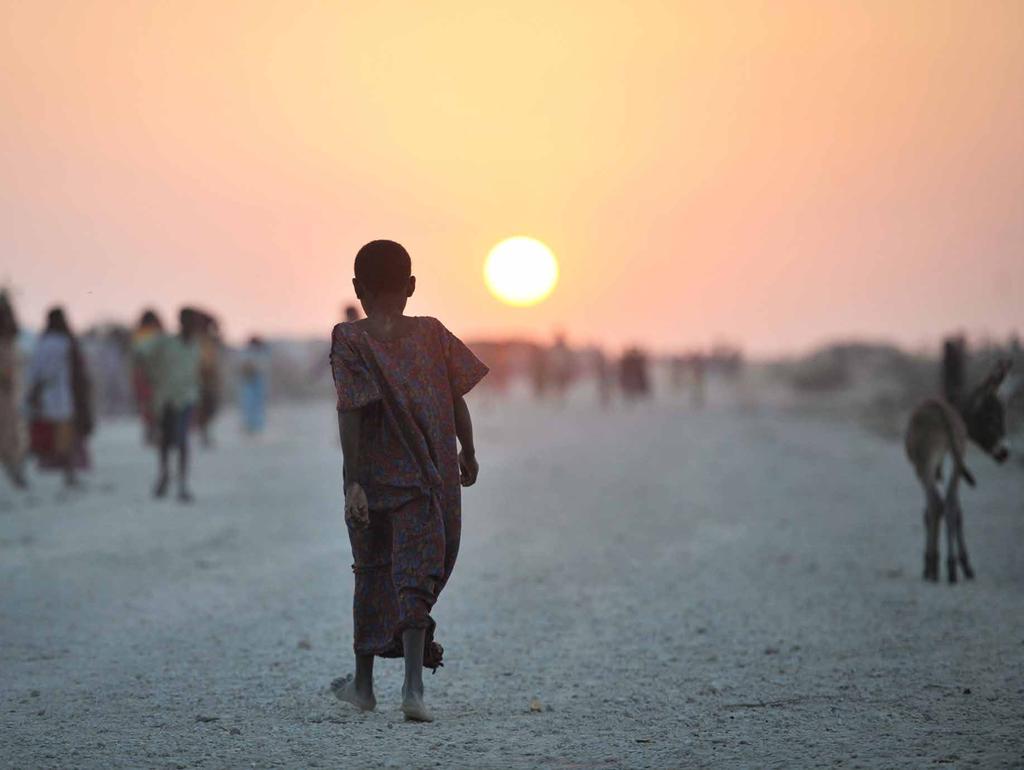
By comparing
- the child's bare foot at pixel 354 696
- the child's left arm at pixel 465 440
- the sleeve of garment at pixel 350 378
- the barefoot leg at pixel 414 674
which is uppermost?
the sleeve of garment at pixel 350 378

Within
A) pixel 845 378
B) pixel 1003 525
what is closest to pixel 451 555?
pixel 1003 525

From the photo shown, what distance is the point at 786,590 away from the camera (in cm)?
980

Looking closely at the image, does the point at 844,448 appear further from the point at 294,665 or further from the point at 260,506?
the point at 294,665

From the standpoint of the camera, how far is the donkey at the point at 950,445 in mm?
10156

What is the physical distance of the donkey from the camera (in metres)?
10.2

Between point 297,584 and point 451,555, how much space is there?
14.1ft

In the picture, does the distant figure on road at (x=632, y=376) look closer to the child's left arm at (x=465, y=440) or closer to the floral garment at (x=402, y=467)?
the child's left arm at (x=465, y=440)

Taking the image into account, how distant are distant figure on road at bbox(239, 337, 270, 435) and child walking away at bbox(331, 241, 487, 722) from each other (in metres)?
23.7

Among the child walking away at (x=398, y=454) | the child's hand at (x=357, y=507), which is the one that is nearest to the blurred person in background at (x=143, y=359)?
the child walking away at (x=398, y=454)

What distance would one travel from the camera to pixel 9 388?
16672mm

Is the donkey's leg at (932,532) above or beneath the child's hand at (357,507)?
beneath

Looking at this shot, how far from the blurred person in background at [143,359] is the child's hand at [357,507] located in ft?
34.4

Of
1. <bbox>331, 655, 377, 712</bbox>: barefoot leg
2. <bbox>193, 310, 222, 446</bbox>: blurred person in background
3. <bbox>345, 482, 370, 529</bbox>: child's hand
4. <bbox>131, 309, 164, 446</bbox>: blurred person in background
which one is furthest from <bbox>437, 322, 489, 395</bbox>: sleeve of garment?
<bbox>193, 310, 222, 446</bbox>: blurred person in background

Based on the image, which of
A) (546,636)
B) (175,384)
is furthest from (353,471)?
(175,384)
